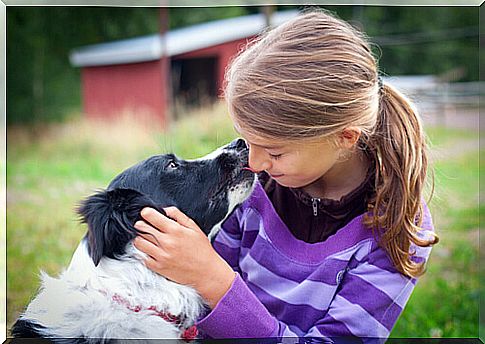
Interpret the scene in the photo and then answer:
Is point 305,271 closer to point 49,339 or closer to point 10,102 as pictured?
point 49,339

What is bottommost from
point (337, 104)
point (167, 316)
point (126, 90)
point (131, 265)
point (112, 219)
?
point (167, 316)

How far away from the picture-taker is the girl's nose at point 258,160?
1508 mm

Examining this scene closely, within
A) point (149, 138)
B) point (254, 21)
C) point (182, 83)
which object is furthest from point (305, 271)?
point (182, 83)

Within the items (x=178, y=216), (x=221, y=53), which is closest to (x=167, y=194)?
(x=178, y=216)

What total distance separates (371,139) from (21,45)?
1111 millimetres

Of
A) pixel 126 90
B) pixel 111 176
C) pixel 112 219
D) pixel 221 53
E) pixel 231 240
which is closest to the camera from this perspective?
pixel 112 219

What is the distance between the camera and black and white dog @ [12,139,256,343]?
1.46 m

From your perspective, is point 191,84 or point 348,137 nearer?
point 348,137

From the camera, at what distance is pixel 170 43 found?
262cm

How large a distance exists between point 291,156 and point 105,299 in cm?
50

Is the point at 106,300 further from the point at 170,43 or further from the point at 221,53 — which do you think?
the point at 170,43

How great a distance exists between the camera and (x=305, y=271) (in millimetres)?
1674

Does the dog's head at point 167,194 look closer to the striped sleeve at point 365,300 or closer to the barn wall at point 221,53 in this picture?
the striped sleeve at point 365,300

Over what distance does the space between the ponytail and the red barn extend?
93 cm
